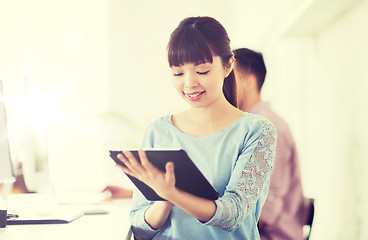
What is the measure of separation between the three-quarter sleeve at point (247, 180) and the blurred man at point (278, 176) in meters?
0.66

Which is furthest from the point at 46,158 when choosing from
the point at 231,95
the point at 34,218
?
the point at 231,95

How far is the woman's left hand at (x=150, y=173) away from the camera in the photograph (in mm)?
781

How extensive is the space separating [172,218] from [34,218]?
0.45 metres

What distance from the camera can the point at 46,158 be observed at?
4.25 feet

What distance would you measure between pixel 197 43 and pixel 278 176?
975 mm

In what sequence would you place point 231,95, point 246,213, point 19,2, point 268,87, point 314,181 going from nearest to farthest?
point 246,213 < point 231,95 < point 314,181 < point 268,87 < point 19,2

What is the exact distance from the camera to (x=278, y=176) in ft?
5.74

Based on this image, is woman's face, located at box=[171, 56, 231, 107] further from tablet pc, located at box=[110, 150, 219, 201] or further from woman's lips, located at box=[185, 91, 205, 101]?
tablet pc, located at box=[110, 150, 219, 201]

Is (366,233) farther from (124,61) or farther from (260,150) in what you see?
(124,61)

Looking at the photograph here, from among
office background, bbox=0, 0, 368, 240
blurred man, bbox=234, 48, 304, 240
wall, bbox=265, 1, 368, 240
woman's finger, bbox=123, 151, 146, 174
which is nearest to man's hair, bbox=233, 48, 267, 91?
blurred man, bbox=234, 48, 304, 240

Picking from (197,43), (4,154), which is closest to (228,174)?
(197,43)

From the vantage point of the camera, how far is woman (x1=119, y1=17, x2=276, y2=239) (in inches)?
36.9

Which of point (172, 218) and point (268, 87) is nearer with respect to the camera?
point (172, 218)

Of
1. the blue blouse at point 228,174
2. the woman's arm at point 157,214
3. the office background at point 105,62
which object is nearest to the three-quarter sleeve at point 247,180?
the blue blouse at point 228,174
